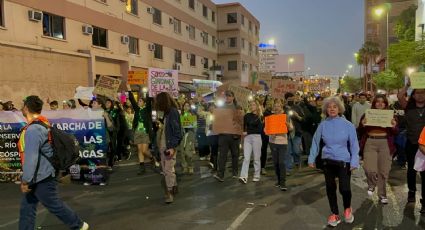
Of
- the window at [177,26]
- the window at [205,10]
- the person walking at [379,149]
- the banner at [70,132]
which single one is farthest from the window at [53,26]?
the window at [205,10]

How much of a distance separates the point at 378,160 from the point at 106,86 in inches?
290

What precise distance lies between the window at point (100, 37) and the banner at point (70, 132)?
49.4ft

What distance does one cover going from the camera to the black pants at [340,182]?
5.64m

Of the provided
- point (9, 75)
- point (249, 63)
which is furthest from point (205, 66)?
point (9, 75)

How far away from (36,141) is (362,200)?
17.3ft

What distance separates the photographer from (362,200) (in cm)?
692

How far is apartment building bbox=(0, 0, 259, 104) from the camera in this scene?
57.4 ft

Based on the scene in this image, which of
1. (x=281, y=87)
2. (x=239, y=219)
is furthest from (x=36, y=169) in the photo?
(x=281, y=87)

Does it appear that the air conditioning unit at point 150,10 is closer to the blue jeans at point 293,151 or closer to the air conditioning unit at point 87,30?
the air conditioning unit at point 87,30

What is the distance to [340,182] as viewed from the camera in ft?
18.6

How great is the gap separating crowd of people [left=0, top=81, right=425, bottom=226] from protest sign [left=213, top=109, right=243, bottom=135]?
0.10 meters

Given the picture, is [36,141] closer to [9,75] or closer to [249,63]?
[9,75]

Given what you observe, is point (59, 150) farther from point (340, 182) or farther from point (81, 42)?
point (81, 42)

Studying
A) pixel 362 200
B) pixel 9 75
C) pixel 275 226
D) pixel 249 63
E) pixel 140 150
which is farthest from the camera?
pixel 249 63
